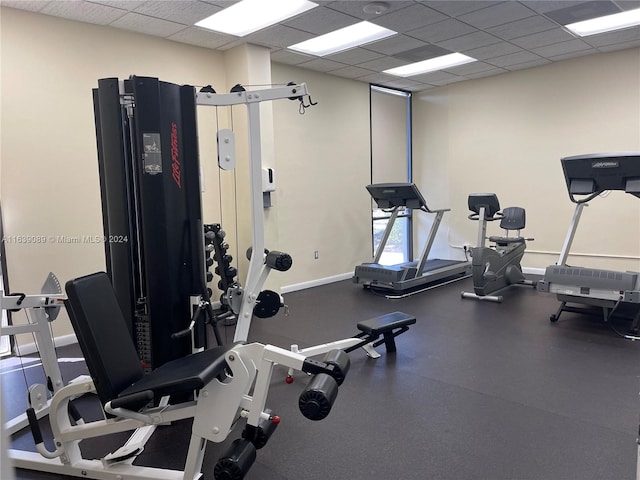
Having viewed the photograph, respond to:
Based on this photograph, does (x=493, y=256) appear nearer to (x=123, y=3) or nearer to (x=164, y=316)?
(x=164, y=316)

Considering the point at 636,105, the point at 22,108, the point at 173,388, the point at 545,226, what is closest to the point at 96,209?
the point at 22,108

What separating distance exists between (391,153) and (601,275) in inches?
155

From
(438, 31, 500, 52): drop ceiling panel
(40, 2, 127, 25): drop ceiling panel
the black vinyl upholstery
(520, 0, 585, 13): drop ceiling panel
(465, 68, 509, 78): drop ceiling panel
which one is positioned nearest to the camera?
the black vinyl upholstery

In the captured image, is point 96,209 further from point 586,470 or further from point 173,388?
point 586,470

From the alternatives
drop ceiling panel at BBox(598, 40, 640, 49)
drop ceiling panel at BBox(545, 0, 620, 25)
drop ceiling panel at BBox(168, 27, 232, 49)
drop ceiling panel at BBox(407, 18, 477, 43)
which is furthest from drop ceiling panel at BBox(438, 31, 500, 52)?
drop ceiling panel at BBox(168, 27, 232, 49)

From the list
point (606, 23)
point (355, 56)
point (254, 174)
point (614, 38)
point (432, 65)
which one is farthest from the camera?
point (432, 65)

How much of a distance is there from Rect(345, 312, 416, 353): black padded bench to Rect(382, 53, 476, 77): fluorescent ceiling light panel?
11.7ft

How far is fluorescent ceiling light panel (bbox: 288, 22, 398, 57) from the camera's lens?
4.66 metres

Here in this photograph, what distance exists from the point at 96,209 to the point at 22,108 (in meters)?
0.98

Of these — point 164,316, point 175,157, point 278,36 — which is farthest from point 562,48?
point 164,316

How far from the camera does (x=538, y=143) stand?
6.39m
